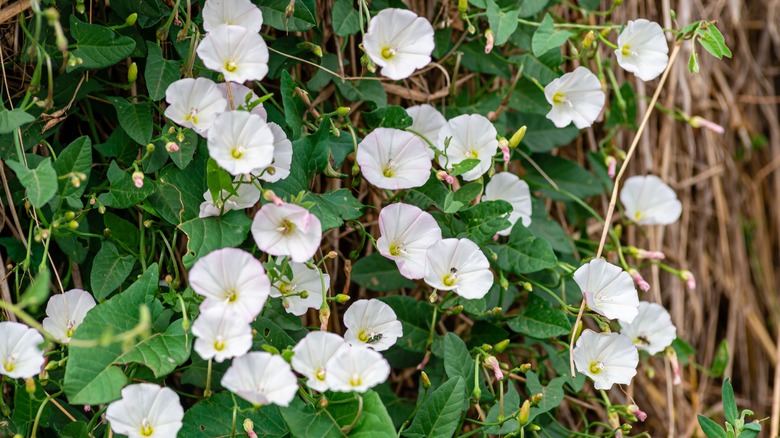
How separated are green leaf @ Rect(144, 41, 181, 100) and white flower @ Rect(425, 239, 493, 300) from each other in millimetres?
457

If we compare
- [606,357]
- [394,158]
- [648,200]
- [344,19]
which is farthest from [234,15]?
[648,200]

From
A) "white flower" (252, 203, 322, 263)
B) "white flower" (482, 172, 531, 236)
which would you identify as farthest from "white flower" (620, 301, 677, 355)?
"white flower" (252, 203, 322, 263)

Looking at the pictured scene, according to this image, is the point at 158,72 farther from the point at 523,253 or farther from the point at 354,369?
the point at 523,253

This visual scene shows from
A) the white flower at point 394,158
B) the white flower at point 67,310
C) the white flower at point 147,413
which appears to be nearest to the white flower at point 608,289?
the white flower at point 394,158

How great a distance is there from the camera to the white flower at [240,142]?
3.22ft

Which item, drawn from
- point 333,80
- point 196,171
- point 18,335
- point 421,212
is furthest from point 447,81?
point 18,335

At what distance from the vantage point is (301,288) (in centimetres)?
112

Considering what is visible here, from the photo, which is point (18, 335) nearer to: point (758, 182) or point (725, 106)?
point (725, 106)

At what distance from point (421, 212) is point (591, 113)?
0.37m

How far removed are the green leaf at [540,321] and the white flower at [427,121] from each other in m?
0.32

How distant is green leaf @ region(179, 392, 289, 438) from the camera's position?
1.03 metres

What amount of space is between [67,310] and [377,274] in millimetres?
478

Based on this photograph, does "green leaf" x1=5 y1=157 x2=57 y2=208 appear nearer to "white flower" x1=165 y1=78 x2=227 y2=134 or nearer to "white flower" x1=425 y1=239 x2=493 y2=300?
"white flower" x1=165 y1=78 x2=227 y2=134

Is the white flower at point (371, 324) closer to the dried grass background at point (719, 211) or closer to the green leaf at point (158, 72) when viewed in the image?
the green leaf at point (158, 72)
